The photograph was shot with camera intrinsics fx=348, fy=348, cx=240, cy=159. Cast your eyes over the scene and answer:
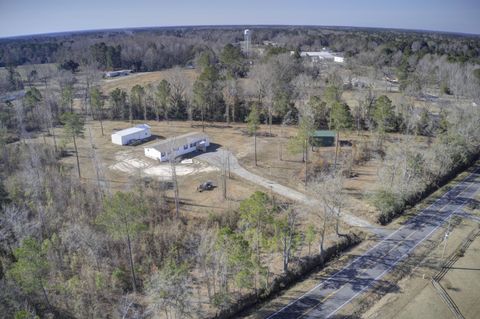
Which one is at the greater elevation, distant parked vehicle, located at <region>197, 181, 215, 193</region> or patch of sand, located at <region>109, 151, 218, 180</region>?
patch of sand, located at <region>109, 151, 218, 180</region>

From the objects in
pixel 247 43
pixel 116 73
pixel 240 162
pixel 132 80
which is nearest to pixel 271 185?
pixel 240 162

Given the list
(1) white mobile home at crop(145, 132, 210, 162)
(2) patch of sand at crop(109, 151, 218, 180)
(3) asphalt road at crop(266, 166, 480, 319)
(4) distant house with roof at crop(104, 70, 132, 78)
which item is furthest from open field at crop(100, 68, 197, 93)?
(3) asphalt road at crop(266, 166, 480, 319)

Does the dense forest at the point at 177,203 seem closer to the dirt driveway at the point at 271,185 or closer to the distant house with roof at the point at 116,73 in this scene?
the dirt driveway at the point at 271,185

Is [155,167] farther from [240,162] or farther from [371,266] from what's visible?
[371,266]

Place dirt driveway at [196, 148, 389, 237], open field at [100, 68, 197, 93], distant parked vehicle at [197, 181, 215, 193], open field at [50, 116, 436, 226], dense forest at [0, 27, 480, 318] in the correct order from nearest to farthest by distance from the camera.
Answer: dense forest at [0, 27, 480, 318], dirt driveway at [196, 148, 389, 237], open field at [50, 116, 436, 226], distant parked vehicle at [197, 181, 215, 193], open field at [100, 68, 197, 93]

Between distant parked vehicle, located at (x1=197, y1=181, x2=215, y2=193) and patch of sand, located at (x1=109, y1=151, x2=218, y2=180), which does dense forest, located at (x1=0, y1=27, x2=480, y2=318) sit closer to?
distant parked vehicle, located at (x1=197, y1=181, x2=215, y2=193)


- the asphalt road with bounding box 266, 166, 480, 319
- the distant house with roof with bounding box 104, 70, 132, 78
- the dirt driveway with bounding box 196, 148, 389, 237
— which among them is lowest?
the asphalt road with bounding box 266, 166, 480, 319
